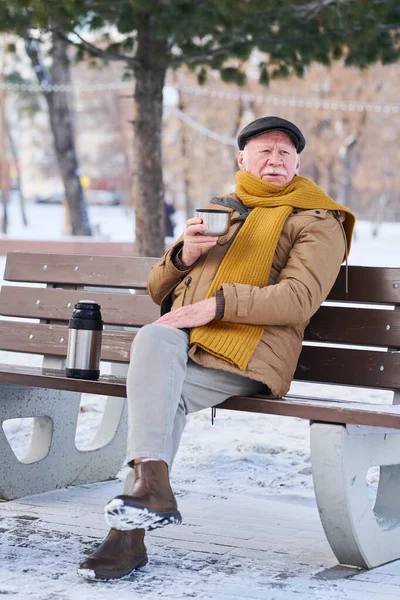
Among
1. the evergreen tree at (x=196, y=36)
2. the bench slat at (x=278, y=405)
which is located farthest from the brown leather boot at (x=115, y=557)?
the evergreen tree at (x=196, y=36)

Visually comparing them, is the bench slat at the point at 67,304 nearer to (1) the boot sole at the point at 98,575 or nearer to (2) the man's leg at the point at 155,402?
(2) the man's leg at the point at 155,402

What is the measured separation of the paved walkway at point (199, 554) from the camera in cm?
338

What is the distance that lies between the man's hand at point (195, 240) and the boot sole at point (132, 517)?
988mm

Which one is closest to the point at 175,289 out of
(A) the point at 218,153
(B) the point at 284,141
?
(B) the point at 284,141

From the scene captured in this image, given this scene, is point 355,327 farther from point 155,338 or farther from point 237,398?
point 155,338

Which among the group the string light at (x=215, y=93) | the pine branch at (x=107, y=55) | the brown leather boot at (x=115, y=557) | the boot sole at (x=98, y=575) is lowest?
the boot sole at (x=98, y=575)

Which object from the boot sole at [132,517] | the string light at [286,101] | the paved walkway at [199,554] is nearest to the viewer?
the boot sole at [132,517]

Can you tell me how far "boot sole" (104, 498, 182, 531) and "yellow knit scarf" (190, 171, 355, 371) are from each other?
0.61 metres

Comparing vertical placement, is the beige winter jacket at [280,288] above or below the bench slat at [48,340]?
above

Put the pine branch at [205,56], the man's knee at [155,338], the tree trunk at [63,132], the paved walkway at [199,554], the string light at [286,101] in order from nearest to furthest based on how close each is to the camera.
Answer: the paved walkway at [199,554] < the man's knee at [155,338] < the pine branch at [205,56] < the tree trunk at [63,132] < the string light at [286,101]

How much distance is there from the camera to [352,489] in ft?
11.7

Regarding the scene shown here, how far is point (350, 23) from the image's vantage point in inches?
331

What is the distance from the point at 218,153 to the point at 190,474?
37.9 meters

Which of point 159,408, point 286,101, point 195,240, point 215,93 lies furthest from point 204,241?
point 286,101
